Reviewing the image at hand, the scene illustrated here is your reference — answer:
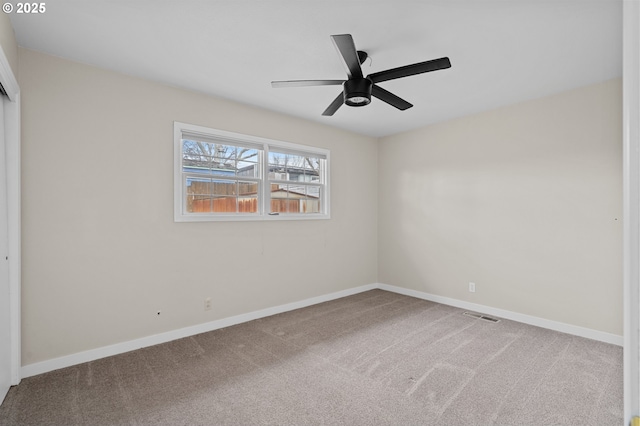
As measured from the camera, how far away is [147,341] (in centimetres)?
302

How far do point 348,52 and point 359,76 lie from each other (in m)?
0.36

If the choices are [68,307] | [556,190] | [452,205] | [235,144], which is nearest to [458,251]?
[452,205]

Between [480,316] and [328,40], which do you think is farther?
[480,316]

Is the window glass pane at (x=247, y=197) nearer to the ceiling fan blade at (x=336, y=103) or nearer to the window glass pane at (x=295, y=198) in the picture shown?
the window glass pane at (x=295, y=198)

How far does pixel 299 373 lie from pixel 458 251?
274cm

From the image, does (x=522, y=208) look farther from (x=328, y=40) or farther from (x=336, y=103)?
(x=328, y=40)

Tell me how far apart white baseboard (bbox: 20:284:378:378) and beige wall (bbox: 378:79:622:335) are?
75.0 inches

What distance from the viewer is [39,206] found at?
8.29 feet

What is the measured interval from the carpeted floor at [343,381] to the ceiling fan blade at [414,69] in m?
2.22

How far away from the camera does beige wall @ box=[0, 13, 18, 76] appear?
1.95m

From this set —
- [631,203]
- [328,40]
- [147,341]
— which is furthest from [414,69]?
[147,341]

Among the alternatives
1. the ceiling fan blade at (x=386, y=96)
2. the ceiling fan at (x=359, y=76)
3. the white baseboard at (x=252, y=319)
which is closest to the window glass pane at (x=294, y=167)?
the ceiling fan at (x=359, y=76)

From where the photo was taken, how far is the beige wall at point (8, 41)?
1948 mm

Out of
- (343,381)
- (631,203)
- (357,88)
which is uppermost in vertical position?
(357,88)
